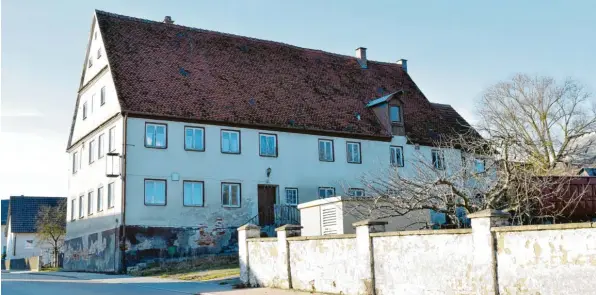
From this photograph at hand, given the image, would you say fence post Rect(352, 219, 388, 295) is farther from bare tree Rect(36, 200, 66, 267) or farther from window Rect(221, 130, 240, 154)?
bare tree Rect(36, 200, 66, 267)

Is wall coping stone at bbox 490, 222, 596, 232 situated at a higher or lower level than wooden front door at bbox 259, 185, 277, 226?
lower

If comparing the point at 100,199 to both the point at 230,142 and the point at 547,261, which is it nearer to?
the point at 230,142

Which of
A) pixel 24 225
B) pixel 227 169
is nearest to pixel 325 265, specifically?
pixel 227 169

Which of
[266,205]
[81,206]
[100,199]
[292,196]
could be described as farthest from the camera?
[81,206]

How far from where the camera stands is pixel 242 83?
32.7m

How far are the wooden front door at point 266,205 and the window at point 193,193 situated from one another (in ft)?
9.82

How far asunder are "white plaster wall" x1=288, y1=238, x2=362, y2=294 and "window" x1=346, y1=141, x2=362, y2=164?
1706 cm

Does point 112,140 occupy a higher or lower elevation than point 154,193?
higher

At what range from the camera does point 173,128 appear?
28719 mm

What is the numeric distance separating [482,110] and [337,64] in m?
11.4

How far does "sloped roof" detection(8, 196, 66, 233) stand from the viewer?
62.8 metres

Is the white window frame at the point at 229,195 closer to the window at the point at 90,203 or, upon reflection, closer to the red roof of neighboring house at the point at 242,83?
the red roof of neighboring house at the point at 242,83

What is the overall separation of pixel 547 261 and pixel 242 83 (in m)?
23.6

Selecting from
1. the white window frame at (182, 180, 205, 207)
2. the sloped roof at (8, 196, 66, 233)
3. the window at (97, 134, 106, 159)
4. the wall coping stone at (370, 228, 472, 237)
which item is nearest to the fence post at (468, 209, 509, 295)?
the wall coping stone at (370, 228, 472, 237)
